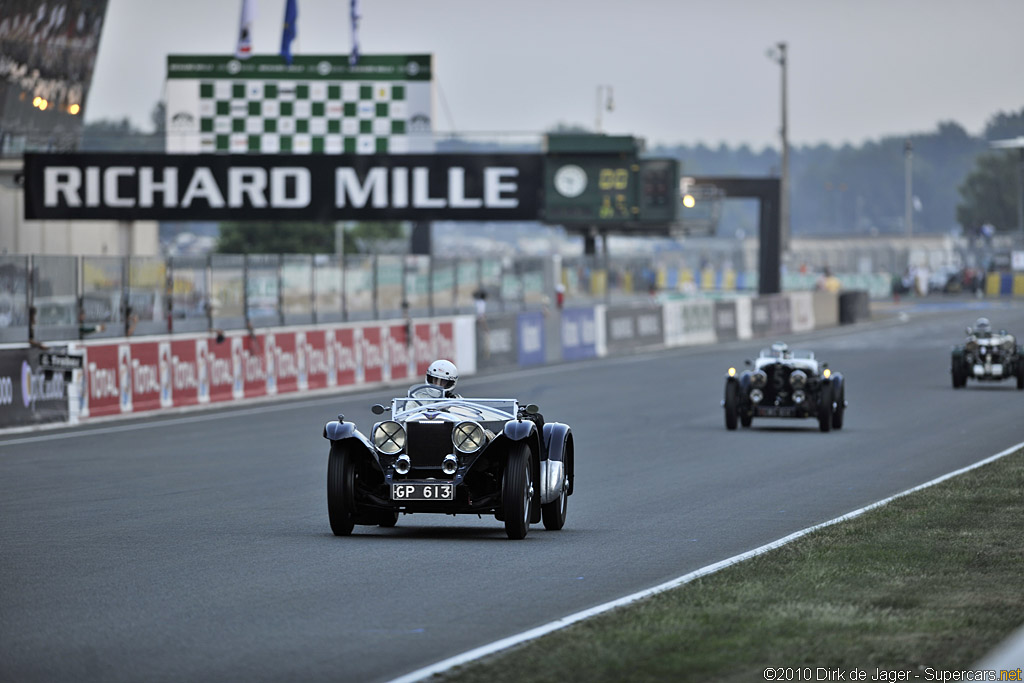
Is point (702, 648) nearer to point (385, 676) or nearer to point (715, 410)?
point (385, 676)

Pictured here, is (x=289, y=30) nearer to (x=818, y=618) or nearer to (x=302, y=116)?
(x=302, y=116)

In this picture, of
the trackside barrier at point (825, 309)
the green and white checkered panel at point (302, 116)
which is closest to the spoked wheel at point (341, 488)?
the green and white checkered panel at point (302, 116)

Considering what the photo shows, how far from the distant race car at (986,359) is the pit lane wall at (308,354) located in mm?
10228

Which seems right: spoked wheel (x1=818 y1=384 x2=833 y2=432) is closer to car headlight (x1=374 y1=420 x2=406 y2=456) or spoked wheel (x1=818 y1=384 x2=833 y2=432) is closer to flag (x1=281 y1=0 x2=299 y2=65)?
car headlight (x1=374 y1=420 x2=406 y2=456)

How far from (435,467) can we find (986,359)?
62.7 ft

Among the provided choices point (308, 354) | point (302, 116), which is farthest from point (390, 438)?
point (302, 116)

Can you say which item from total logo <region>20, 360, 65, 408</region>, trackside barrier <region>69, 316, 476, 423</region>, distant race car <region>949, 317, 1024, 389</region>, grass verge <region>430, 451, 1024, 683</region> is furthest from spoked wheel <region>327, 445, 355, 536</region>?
distant race car <region>949, 317, 1024, 389</region>

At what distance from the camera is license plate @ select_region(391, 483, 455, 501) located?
10906 millimetres

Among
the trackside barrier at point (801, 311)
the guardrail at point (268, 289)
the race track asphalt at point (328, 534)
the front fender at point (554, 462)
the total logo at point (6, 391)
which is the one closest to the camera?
the race track asphalt at point (328, 534)

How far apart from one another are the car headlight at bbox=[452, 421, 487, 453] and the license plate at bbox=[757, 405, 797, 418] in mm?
10039

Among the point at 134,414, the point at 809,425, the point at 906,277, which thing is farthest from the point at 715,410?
the point at 906,277

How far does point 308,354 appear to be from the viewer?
28484 mm

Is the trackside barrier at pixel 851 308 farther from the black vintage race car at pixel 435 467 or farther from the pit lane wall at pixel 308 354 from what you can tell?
the black vintage race car at pixel 435 467

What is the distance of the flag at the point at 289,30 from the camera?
34938 millimetres
